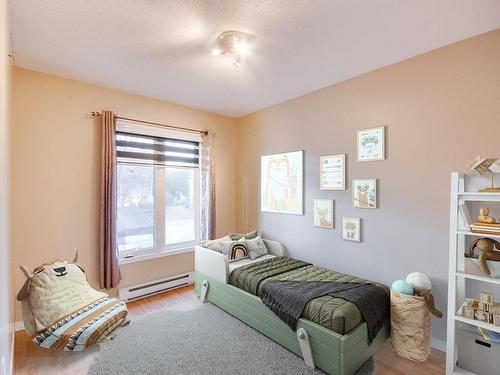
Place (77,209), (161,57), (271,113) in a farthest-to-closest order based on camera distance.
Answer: (271,113)
(77,209)
(161,57)

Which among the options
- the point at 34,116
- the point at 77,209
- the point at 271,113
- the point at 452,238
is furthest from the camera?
the point at 271,113

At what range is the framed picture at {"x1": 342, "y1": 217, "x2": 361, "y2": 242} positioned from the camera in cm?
281

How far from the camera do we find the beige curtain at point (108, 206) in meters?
3.03

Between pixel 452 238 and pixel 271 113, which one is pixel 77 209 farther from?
pixel 452 238

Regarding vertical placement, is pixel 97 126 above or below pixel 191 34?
below

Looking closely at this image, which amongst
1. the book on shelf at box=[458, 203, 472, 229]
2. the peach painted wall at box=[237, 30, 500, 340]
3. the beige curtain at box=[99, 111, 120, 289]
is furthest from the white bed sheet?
the book on shelf at box=[458, 203, 472, 229]

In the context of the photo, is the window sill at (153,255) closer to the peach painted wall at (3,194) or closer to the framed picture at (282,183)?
the framed picture at (282,183)

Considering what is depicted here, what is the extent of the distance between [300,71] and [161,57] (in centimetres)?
137

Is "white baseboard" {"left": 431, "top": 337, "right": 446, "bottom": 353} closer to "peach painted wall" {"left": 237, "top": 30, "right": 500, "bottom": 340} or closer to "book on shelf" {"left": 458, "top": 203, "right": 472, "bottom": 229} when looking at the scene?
"peach painted wall" {"left": 237, "top": 30, "right": 500, "bottom": 340}

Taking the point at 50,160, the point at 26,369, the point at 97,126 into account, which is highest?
the point at 97,126

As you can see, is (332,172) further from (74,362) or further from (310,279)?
(74,362)

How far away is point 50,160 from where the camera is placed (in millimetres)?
2803

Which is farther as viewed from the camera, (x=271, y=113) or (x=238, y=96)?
(x=271, y=113)

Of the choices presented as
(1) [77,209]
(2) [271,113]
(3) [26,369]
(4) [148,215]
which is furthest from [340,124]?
(3) [26,369]
